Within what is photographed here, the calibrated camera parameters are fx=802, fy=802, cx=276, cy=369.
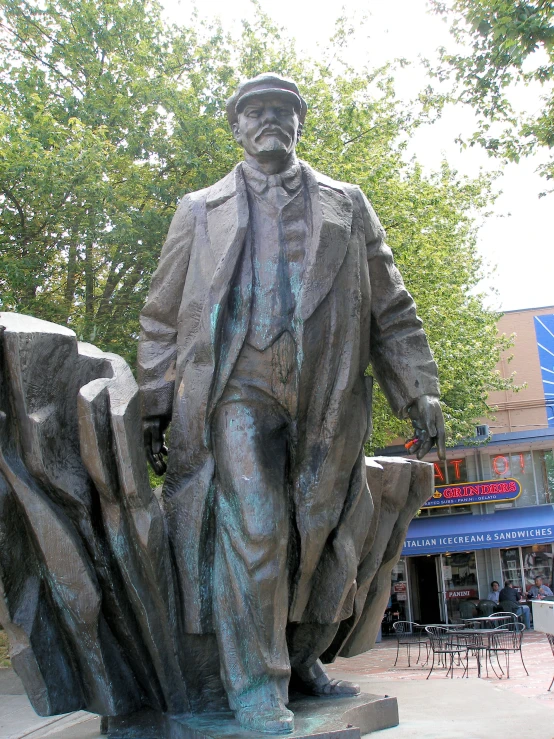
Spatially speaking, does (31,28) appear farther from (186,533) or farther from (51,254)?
(186,533)

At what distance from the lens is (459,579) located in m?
23.9

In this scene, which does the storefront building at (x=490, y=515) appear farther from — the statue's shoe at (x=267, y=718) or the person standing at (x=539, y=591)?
the statue's shoe at (x=267, y=718)

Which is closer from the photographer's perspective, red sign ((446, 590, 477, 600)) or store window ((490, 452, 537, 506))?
red sign ((446, 590, 477, 600))

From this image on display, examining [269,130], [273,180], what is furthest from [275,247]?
A: [269,130]

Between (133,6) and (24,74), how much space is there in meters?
2.45

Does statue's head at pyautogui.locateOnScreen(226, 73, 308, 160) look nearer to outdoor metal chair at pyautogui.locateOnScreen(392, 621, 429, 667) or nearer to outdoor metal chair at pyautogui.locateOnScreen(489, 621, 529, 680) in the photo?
outdoor metal chair at pyautogui.locateOnScreen(489, 621, 529, 680)

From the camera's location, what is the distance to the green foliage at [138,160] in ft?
38.8

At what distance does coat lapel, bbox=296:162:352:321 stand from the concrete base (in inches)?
62.6

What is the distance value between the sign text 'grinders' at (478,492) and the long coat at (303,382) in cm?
2111

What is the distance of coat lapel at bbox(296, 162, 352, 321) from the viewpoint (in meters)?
3.41

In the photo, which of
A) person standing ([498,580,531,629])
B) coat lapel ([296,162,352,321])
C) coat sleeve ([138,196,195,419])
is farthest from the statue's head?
person standing ([498,580,531,629])

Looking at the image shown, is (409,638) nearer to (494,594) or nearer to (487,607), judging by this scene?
(487,607)

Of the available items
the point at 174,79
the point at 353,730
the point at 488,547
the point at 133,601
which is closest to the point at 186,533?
the point at 133,601

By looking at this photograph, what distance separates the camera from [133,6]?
1509cm
